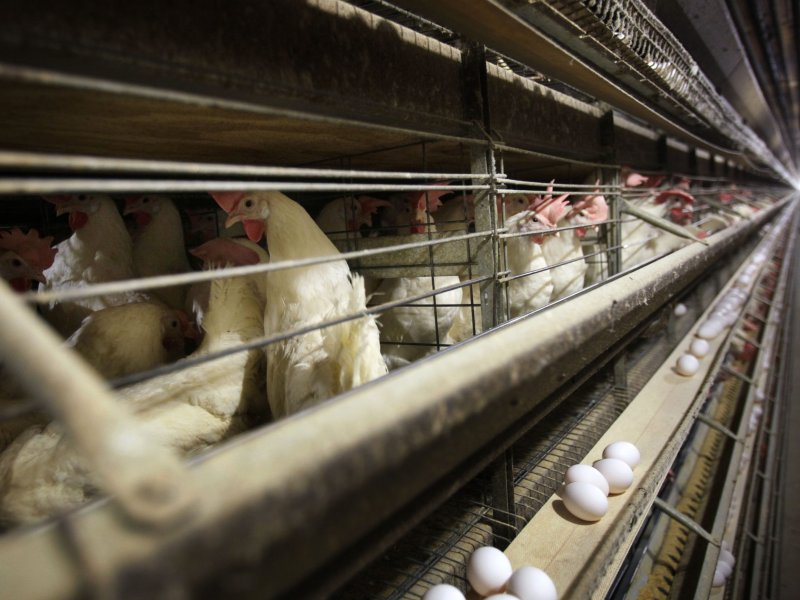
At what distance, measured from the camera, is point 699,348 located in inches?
94.3

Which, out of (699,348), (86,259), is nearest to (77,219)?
(86,259)

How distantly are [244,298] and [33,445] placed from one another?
634mm

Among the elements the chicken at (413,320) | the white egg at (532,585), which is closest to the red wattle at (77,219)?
the chicken at (413,320)

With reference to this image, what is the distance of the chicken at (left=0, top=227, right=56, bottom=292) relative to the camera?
135 cm

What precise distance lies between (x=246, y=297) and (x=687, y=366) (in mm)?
2079

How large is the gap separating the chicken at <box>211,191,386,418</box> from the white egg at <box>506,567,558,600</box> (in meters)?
0.52

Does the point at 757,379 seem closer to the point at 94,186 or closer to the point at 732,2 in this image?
the point at 732,2

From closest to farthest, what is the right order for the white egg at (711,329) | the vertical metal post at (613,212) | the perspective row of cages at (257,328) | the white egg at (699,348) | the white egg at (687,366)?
the perspective row of cages at (257,328)
the vertical metal post at (613,212)
the white egg at (687,366)
the white egg at (699,348)
the white egg at (711,329)

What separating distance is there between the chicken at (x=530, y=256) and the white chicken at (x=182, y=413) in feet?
3.32

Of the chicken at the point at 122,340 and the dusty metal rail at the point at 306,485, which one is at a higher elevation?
the dusty metal rail at the point at 306,485

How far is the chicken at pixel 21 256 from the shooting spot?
135cm

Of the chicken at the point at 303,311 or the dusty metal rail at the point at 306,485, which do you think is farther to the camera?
the chicken at the point at 303,311

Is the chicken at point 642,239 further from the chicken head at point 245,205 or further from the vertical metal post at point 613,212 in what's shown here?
the chicken head at point 245,205

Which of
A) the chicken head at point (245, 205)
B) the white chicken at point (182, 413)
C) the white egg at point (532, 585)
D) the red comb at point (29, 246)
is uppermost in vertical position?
the chicken head at point (245, 205)
